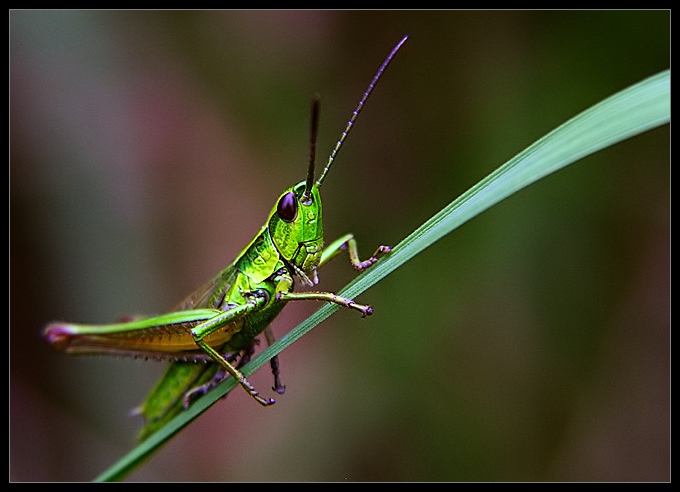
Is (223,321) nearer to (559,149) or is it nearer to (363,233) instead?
(559,149)

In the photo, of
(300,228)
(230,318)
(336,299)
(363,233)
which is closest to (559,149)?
(336,299)

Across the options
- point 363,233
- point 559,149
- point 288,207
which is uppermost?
point 288,207

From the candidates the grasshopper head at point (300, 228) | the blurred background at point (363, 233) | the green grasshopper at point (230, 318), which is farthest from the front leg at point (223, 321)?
→ the blurred background at point (363, 233)

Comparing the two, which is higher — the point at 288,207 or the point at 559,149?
the point at 288,207

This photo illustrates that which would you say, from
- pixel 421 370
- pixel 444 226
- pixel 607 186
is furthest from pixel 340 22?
pixel 444 226

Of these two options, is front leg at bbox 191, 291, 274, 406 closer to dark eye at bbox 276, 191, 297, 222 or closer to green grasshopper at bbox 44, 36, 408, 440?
green grasshopper at bbox 44, 36, 408, 440

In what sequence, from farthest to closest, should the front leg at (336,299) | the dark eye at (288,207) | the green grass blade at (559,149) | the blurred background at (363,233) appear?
1. the blurred background at (363,233)
2. the dark eye at (288,207)
3. the front leg at (336,299)
4. the green grass blade at (559,149)

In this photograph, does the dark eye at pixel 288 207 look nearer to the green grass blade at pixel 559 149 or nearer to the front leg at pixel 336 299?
the front leg at pixel 336 299
